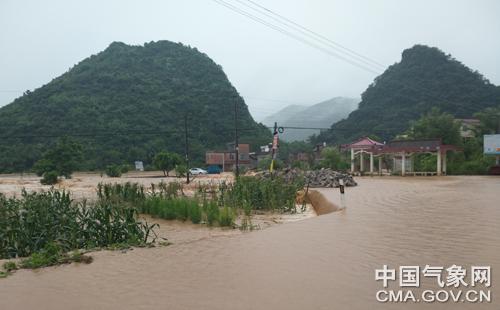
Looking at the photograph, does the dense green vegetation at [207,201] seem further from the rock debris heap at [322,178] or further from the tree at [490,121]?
the tree at [490,121]

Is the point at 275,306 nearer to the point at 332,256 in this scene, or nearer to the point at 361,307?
the point at 361,307

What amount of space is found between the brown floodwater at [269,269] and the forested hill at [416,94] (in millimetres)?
48374

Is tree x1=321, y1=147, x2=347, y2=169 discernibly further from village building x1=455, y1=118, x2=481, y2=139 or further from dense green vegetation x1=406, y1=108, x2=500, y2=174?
village building x1=455, y1=118, x2=481, y2=139

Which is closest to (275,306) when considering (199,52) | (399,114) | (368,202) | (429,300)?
(429,300)

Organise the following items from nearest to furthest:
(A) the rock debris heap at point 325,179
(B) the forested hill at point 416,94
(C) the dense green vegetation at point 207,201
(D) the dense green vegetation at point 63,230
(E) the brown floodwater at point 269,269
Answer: (E) the brown floodwater at point 269,269
(D) the dense green vegetation at point 63,230
(C) the dense green vegetation at point 207,201
(A) the rock debris heap at point 325,179
(B) the forested hill at point 416,94

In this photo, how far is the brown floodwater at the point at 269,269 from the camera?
504cm

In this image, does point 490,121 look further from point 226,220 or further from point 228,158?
point 226,220

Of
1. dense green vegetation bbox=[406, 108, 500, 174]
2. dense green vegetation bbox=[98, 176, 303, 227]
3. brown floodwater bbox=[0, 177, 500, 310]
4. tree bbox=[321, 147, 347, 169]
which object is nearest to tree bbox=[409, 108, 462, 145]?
dense green vegetation bbox=[406, 108, 500, 174]

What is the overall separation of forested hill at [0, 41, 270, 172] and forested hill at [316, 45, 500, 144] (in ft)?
57.2

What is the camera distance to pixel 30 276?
621 cm

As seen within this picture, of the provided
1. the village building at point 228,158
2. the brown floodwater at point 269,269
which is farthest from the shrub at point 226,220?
the village building at point 228,158

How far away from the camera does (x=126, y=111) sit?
59750 mm

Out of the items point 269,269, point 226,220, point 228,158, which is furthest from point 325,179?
point 228,158

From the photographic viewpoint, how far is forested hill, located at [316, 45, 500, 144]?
60094 mm
